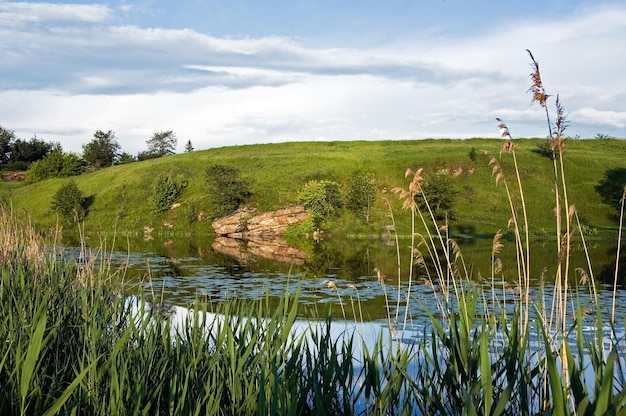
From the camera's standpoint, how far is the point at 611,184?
222 feet

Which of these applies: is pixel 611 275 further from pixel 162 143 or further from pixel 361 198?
pixel 162 143

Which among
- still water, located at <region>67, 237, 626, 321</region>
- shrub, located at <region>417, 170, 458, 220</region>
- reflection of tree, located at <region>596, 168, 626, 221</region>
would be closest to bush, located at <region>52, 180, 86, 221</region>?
still water, located at <region>67, 237, 626, 321</region>

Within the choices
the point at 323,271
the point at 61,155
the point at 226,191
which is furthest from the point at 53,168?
the point at 323,271

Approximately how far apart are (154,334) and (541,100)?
15.1ft

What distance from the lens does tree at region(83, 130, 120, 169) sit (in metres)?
110

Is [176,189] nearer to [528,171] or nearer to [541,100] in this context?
[528,171]

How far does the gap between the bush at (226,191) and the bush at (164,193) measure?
229 inches

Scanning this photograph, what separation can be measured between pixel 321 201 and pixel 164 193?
20.1 meters

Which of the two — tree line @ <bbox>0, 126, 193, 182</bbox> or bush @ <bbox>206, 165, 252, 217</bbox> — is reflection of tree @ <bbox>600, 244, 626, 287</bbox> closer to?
bush @ <bbox>206, 165, 252, 217</bbox>

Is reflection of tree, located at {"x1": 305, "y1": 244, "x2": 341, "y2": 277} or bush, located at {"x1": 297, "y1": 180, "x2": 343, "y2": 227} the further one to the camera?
bush, located at {"x1": 297, "y1": 180, "x2": 343, "y2": 227}

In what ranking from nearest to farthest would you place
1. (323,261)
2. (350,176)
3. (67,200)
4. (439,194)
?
(323,261) < (439,194) < (67,200) < (350,176)

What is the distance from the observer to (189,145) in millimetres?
153875

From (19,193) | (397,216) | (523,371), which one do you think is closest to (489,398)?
(523,371)

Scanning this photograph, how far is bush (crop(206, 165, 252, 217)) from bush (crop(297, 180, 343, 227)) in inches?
278
